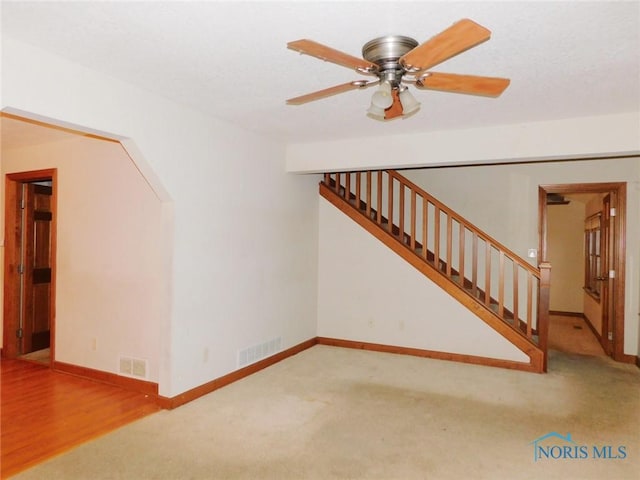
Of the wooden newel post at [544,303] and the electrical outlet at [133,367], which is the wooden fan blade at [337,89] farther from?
the wooden newel post at [544,303]

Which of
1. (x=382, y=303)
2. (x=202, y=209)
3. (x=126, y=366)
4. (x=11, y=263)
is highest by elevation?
(x=202, y=209)

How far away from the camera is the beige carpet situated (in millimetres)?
2508

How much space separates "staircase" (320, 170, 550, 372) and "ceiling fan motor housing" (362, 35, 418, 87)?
298 cm

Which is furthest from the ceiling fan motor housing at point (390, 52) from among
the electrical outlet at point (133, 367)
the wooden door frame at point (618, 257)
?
the wooden door frame at point (618, 257)

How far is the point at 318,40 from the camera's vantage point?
2211 millimetres

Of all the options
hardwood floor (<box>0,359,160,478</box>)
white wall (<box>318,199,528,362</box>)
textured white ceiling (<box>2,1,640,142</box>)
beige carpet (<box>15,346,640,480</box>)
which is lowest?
hardwood floor (<box>0,359,160,478</box>)

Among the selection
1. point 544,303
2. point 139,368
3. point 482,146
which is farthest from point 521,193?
point 139,368

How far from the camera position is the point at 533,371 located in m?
4.39

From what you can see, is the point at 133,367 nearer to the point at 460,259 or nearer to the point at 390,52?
the point at 390,52

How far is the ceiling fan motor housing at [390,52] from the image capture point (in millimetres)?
2039

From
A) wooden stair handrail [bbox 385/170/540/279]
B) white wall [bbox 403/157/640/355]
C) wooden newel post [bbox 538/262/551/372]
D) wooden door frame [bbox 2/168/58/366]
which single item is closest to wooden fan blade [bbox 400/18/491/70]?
wooden stair handrail [bbox 385/170/540/279]

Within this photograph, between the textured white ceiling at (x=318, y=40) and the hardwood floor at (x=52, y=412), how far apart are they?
98.0 inches

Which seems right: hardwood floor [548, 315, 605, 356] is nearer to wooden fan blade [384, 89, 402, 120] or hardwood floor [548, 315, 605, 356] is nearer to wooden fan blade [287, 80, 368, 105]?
wooden fan blade [384, 89, 402, 120]

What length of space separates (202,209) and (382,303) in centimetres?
264
